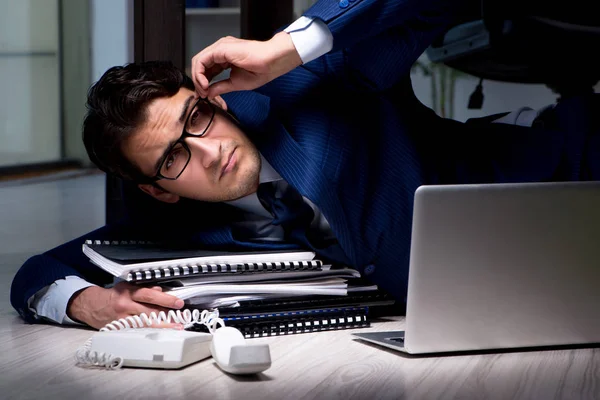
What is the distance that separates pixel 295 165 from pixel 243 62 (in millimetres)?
198

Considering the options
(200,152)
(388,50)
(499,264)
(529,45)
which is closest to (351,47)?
(388,50)

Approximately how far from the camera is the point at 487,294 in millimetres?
1154

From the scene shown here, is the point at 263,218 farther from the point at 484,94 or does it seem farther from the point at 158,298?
the point at 484,94

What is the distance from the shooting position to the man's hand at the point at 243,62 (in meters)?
1.37

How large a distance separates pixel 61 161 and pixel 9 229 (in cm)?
185

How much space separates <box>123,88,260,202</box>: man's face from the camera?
4.78ft

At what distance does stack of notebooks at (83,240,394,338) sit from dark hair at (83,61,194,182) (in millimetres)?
177

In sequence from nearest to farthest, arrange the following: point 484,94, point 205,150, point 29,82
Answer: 1. point 205,150
2. point 29,82
3. point 484,94

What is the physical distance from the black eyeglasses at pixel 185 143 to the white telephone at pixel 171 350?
0.36 m

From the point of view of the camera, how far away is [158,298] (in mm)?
1352

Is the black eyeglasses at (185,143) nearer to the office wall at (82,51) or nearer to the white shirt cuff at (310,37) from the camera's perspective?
the white shirt cuff at (310,37)

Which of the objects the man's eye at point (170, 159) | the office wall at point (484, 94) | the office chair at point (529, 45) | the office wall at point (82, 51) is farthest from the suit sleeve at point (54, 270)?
the office wall at point (484, 94)

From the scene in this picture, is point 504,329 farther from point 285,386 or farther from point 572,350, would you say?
point 285,386

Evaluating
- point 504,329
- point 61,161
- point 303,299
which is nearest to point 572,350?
point 504,329
